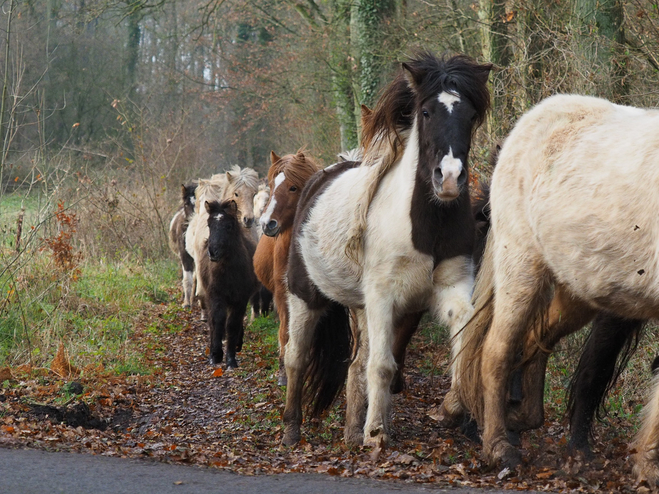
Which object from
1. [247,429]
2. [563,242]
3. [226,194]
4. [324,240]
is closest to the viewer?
[563,242]

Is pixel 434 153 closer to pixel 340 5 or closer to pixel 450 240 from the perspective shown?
pixel 450 240

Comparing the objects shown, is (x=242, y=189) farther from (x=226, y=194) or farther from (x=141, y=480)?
(x=141, y=480)

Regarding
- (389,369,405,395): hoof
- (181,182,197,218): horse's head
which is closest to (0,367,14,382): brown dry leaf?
(389,369,405,395): hoof

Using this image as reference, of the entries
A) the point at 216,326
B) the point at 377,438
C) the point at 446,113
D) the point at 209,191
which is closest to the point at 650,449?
the point at 377,438

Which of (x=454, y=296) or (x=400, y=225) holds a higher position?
(x=400, y=225)

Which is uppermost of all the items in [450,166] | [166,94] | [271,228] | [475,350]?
[166,94]

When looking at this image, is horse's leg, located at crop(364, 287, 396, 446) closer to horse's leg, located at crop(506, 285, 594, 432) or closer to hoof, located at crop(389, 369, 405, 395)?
horse's leg, located at crop(506, 285, 594, 432)

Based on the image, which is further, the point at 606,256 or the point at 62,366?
the point at 62,366

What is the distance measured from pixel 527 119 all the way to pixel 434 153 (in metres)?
0.68

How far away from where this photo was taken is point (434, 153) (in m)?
5.25

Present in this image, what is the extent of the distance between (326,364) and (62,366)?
3078 mm

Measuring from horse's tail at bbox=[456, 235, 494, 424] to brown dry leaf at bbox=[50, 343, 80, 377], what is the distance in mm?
4479

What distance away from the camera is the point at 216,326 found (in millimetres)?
10109

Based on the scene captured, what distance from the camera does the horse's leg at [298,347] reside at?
6.69m
